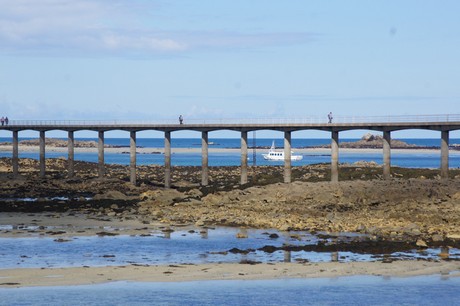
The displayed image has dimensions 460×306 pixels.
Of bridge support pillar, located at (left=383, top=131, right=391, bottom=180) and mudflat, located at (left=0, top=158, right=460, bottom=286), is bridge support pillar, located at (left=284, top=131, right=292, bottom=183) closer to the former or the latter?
mudflat, located at (left=0, top=158, right=460, bottom=286)

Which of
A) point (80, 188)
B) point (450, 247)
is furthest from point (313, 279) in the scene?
point (80, 188)

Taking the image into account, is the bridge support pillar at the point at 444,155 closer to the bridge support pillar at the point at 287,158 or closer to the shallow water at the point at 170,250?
the bridge support pillar at the point at 287,158

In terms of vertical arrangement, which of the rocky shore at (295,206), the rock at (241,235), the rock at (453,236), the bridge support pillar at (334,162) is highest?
the bridge support pillar at (334,162)

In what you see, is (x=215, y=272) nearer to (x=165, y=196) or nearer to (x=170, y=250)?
(x=170, y=250)

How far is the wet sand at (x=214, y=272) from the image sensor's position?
113 ft

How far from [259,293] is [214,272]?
4.41m

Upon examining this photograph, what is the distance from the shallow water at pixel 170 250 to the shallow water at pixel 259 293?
511 centimetres

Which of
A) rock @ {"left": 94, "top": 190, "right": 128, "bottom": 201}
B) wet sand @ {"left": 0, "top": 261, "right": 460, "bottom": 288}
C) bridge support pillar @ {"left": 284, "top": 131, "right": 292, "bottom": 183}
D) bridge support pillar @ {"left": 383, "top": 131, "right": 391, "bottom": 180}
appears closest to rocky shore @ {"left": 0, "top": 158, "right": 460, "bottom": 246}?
rock @ {"left": 94, "top": 190, "right": 128, "bottom": 201}

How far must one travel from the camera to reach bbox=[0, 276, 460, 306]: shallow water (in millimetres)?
30672

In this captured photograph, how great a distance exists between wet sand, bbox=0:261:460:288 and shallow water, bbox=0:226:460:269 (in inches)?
53.5

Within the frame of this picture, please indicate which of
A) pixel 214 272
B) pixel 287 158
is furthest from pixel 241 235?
pixel 287 158

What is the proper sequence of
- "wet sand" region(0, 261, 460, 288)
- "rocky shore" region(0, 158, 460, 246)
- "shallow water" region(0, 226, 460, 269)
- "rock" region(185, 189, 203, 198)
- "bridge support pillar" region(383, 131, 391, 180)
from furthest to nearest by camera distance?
"bridge support pillar" region(383, 131, 391, 180) → "rock" region(185, 189, 203, 198) → "rocky shore" region(0, 158, 460, 246) → "shallow water" region(0, 226, 460, 269) → "wet sand" region(0, 261, 460, 288)

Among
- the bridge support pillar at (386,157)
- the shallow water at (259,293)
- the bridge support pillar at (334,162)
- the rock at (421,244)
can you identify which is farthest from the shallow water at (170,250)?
the bridge support pillar at (334,162)

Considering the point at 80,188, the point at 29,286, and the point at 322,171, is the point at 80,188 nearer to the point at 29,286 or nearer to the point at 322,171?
the point at 322,171
